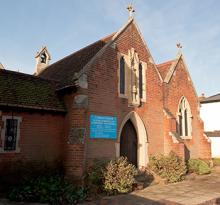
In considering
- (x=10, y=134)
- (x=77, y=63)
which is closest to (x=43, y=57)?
(x=77, y=63)

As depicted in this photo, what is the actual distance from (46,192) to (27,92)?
15.5ft

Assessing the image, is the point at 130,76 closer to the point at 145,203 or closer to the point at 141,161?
the point at 141,161

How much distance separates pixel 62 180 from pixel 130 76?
6.88 meters

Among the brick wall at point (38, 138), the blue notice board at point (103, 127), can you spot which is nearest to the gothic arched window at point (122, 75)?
the blue notice board at point (103, 127)

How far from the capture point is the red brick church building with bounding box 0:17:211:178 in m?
10.7

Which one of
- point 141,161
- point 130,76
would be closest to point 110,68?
point 130,76

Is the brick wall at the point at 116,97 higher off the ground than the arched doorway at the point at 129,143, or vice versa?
the brick wall at the point at 116,97

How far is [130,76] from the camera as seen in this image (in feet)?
46.5

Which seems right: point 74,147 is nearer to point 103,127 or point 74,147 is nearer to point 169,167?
point 103,127

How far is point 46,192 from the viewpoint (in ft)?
29.6

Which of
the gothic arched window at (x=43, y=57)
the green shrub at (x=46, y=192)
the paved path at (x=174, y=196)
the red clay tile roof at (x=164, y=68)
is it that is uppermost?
the gothic arched window at (x=43, y=57)

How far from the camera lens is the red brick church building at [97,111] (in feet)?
35.2

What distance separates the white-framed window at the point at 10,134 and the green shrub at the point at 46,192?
1582mm

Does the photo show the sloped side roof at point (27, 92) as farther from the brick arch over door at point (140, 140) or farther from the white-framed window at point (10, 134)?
the brick arch over door at point (140, 140)
